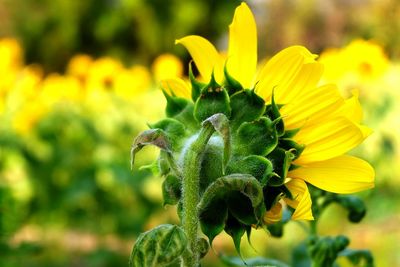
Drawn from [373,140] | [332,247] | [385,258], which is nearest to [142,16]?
[373,140]

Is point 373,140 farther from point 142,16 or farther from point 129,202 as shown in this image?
point 142,16

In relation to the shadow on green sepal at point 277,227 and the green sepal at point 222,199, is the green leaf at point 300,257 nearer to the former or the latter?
the shadow on green sepal at point 277,227

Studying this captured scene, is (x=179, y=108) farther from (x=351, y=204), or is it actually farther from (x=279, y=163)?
(x=351, y=204)

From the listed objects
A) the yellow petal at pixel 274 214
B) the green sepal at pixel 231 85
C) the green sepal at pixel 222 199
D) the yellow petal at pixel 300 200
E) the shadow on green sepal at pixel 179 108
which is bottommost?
the yellow petal at pixel 274 214

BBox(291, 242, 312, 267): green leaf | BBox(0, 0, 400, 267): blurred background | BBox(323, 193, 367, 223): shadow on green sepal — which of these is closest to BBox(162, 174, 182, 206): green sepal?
BBox(323, 193, 367, 223): shadow on green sepal

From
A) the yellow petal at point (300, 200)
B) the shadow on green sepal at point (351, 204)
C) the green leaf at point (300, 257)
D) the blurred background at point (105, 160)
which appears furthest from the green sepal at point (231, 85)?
the blurred background at point (105, 160)

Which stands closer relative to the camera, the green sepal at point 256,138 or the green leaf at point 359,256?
the green sepal at point 256,138
